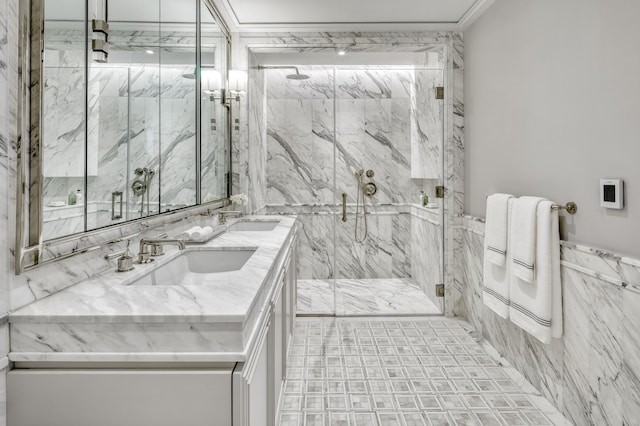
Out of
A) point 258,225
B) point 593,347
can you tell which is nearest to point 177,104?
point 258,225

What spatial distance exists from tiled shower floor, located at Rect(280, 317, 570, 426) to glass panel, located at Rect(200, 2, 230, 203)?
1328 millimetres

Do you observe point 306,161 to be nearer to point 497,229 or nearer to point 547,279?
point 497,229

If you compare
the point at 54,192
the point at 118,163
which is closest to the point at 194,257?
the point at 118,163

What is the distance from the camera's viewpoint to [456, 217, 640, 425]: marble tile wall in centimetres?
154

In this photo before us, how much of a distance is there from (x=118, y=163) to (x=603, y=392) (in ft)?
7.15

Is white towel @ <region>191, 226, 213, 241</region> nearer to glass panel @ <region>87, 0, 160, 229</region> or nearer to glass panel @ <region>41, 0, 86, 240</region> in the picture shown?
glass panel @ <region>87, 0, 160, 229</region>

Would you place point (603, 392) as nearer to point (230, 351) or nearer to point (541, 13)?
point (230, 351)

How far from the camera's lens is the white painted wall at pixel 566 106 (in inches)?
62.1

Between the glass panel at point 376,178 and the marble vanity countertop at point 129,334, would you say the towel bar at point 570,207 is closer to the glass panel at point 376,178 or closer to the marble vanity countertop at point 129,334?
the marble vanity countertop at point 129,334

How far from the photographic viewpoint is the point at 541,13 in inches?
86.4

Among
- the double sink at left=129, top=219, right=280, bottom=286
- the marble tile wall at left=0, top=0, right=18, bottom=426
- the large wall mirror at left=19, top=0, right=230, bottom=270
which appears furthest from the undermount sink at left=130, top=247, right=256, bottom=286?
the marble tile wall at left=0, top=0, right=18, bottom=426

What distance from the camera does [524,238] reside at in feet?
6.88

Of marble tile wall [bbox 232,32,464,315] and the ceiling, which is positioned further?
marble tile wall [bbox 232,32,464,315]

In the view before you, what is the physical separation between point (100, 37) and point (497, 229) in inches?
86.8
